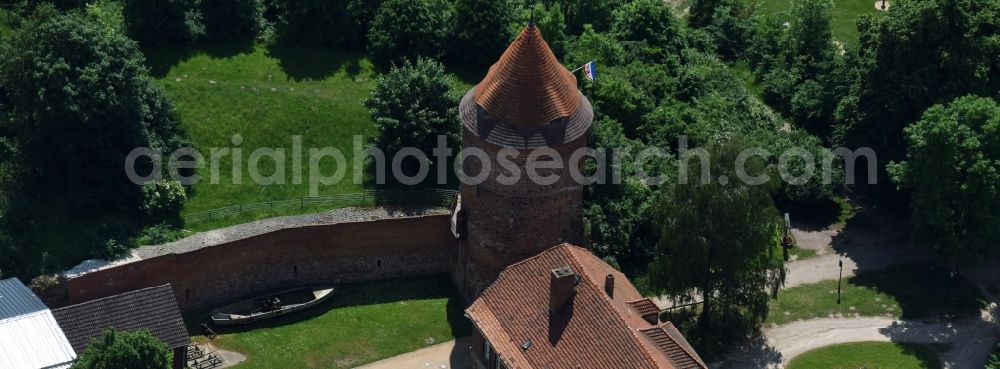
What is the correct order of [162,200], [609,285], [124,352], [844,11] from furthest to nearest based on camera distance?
1. [844,11]
2. [162,200]
3. [609,285]
4. [124,352]

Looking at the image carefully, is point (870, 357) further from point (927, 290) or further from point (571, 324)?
point (571, 324)

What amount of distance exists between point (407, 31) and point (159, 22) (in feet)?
47.6

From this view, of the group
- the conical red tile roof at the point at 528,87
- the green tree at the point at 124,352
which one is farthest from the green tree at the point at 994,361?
the green tree at the point at 124,352

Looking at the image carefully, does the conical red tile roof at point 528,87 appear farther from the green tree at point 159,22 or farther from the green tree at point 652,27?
the green tree at point 652,27

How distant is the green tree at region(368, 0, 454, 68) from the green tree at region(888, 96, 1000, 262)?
2800 cm

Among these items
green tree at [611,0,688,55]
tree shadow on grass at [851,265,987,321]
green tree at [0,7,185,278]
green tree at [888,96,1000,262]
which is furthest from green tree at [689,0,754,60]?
green tree at [0,7,185,278]

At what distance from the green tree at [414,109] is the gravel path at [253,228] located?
10.7ft

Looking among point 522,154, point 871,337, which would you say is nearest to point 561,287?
point 522,154

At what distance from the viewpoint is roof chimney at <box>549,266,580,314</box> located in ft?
185

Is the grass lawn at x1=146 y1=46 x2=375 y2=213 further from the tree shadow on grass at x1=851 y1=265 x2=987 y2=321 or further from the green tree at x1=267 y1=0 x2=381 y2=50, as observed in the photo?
the tree shadow on grass at x1=851 y1=265 x2=987 y2=321

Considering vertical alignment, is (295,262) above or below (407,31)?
below

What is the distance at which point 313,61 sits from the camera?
3017 inches

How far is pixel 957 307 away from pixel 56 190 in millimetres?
48084

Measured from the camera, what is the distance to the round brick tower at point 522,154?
60.0 metres
